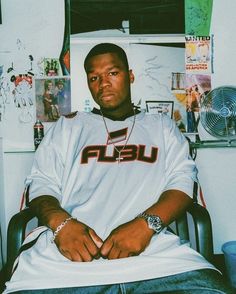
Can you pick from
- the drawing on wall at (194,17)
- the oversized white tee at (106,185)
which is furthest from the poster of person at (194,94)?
the oversized white tee at (106,185)

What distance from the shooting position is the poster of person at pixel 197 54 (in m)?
2.47

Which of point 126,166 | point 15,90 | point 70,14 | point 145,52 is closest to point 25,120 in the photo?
point 15,90

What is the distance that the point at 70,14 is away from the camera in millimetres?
2420

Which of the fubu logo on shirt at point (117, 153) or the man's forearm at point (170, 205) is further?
the fubu logo on shirt at point (117, 153)

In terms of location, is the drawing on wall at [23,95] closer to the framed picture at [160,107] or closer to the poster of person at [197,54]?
the framed picture at [160,107]

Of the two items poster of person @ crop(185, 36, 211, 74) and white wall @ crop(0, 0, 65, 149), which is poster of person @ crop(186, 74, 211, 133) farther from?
white wall @ crop(0, 0, 65, 149)

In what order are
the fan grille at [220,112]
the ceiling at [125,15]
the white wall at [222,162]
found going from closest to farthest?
the fan grille at [220,112] < the ceiling at [125,15] < the white wall at [222,162]

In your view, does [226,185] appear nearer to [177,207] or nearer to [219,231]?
[219,231]

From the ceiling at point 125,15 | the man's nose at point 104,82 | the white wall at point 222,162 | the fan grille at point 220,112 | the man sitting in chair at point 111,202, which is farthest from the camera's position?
the white wall at point 222,162

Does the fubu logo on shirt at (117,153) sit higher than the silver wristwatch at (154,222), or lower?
higher

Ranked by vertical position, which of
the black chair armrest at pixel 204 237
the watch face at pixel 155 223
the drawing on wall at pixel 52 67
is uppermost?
the drawing on wall at pixel 52 67

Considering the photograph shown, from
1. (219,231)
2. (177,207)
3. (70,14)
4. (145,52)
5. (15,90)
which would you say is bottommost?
(219,231)

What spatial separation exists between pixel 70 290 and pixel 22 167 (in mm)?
1473

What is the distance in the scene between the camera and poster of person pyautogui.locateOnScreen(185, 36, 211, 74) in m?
2.47
